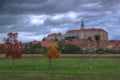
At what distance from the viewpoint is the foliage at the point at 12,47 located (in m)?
74.7

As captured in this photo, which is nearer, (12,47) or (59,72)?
(59,72)

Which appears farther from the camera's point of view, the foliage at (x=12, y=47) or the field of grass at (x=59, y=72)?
the foliage at (x=12, y=47)

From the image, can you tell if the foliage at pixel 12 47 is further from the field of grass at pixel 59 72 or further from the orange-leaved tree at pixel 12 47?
the field of grass at pixel 59 72

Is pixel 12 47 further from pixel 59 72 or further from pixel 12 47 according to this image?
pixel 59 72

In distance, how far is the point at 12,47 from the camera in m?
75.9

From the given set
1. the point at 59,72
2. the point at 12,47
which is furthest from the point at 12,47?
the point at 59,72

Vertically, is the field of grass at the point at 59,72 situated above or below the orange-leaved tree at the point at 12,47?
below

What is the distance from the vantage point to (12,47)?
249 ft

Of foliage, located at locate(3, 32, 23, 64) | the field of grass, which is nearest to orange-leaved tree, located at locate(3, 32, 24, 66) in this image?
foliage, located at locate(3, 32, 23, 64)

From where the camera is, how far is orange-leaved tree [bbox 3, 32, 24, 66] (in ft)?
245

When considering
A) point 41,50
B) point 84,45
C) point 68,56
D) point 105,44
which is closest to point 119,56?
point 68,56

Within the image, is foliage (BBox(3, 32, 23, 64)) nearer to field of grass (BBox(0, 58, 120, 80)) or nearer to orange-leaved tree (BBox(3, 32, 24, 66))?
orange-leaved tree (BBox(3, 32, 24, 66))

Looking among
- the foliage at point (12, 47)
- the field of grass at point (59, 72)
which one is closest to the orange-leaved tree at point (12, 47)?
the foliage at point (12, 47)

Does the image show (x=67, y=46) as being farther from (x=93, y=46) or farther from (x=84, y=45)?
(x=84, y=45)
